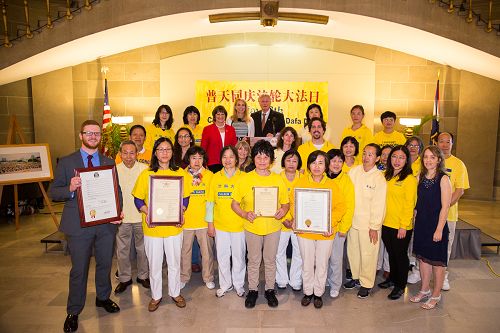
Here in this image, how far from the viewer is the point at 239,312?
373 cm

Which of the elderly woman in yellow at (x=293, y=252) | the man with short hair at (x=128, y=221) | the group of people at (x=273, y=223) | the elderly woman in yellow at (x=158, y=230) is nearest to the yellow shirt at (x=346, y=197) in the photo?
the group of people at (x=273, y=223)

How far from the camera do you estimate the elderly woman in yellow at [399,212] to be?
12.7ft

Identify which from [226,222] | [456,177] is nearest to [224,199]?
[226,222]

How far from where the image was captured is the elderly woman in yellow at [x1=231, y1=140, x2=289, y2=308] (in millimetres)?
3703

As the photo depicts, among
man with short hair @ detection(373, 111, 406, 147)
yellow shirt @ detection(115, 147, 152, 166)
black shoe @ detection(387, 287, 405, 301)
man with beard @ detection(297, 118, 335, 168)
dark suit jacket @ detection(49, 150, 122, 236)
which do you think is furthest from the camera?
man with short hair @ detection(373, 111, 406, 147)

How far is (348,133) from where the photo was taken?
5766 mm

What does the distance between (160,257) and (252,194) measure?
102 centimetres

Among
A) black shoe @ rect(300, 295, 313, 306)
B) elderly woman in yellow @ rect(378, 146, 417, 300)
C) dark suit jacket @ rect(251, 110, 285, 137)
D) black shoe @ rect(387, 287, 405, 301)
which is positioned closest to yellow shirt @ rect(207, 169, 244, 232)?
black shoe @ rect(300, 295, 313, 306)

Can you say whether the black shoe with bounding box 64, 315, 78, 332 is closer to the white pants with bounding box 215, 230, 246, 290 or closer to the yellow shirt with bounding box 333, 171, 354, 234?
the white pants with bounding box 215, 230, 246, 290

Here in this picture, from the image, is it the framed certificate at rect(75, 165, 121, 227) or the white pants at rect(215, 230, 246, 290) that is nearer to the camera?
the framed certificate at rect(75, 165, 121, 227)

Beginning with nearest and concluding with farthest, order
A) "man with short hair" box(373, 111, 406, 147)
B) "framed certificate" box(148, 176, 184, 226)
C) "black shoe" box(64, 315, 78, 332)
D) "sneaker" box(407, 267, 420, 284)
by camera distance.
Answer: "black shoe" box(64, 315, 78, 332)
"framed certificate" box(148, 176, 184, 226)
"sneaker" box(407, 267, 420, 284)
"man with short hair" box(373, 111, 406, 147)

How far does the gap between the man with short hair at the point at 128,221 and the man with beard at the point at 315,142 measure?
1.80m

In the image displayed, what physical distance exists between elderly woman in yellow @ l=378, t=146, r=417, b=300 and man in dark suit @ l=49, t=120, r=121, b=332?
8.59ft

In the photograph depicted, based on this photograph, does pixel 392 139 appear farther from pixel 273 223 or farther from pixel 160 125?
pixel 160 125
